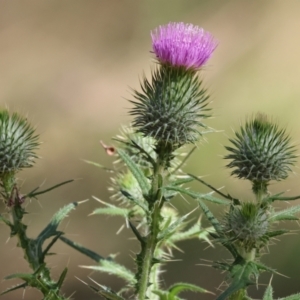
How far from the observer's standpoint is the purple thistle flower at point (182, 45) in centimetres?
269

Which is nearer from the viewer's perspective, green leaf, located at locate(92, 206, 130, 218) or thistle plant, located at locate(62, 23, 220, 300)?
thistle plant, located at locate(62, 23, 220, 300)

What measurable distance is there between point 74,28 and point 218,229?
1052cm

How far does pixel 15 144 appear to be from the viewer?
2.78 meters

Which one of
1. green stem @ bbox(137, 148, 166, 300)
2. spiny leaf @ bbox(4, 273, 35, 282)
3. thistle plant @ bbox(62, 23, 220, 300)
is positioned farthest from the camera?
thistle plant @ bbox(62, 23, 220, 300)

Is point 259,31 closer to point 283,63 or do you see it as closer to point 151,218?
point 283,63

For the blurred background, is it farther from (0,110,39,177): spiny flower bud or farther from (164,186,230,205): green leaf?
(164,186,230,205): green leaf

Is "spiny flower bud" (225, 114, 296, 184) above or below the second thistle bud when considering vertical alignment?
above

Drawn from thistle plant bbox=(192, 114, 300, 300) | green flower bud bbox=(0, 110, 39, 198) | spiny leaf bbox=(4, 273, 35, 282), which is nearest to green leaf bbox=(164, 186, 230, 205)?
thistle plant bbox=(192, 114, 300, 300)

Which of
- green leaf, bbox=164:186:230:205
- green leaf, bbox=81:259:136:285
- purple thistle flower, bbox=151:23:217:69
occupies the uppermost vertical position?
purple thistle flower, bbox=151:23:217:69

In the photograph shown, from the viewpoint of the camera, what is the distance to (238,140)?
8.89 ft

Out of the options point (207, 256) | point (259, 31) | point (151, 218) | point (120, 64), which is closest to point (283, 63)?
point (259, 31)

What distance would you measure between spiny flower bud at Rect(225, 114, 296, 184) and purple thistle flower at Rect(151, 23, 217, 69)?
0.41m

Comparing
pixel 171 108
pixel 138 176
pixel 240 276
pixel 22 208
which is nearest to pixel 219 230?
pixel 240 276

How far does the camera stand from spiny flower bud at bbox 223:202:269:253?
222 cm
